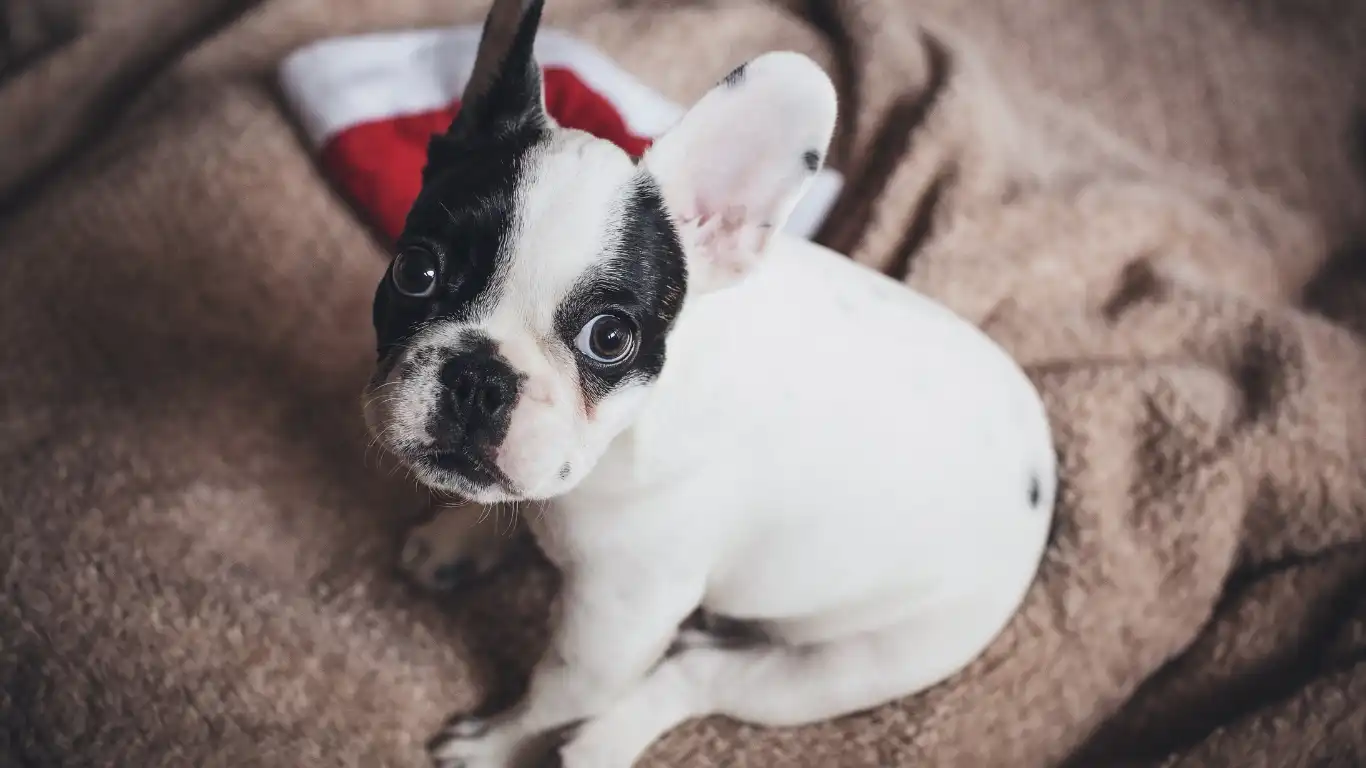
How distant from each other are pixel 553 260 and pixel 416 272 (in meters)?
0.16

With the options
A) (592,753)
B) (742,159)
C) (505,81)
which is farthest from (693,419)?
(592,753)

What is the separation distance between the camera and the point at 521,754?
4.51ft

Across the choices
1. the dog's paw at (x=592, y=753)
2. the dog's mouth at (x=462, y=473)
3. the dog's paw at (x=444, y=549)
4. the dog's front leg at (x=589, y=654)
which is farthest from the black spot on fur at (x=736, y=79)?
the dog's paw at (x=592, y=753)

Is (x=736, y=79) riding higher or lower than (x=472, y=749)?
higher

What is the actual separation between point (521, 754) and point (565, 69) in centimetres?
110

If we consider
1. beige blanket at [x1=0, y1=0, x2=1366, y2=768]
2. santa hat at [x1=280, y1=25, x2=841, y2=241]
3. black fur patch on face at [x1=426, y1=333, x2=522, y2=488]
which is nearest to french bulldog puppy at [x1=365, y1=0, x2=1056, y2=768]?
black fur patch on face at [x1=426, y1=333, x2=522, y2=488]

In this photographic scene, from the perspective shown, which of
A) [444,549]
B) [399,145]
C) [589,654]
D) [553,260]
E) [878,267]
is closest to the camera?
[553,260]

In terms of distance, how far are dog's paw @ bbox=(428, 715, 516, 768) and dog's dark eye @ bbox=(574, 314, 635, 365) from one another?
62 cm

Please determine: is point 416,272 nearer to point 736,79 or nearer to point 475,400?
point 475,400

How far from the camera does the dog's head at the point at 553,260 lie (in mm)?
979

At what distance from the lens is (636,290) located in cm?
100

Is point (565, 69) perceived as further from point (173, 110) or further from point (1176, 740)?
point (1176, 740)

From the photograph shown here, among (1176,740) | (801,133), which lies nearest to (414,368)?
(801,133)

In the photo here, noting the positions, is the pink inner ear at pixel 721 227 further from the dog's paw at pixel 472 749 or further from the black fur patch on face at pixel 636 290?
the dog's paw at pixel 472 749
